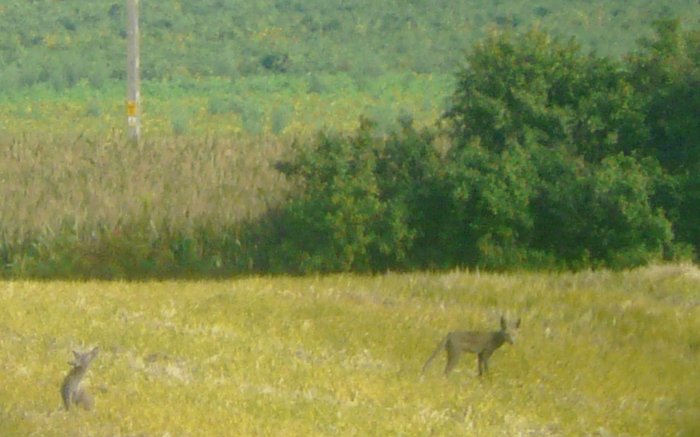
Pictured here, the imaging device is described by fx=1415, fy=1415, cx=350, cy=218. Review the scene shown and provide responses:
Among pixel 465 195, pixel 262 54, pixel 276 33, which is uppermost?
pixel 276 33

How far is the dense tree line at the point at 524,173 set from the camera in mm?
19375

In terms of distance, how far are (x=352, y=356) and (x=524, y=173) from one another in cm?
782

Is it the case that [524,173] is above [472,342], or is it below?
above

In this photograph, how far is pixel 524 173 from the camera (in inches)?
776

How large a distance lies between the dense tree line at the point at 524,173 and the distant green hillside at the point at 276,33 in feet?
73.4

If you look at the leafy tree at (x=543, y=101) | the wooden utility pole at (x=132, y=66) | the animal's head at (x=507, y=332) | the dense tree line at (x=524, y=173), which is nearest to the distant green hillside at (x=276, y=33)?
the wooden utility pole at (x=132, y=66)

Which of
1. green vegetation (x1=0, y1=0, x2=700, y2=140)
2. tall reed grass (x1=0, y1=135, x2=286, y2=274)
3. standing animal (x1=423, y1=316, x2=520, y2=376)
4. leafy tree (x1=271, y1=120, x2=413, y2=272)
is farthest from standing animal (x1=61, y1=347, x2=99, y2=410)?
green vegetation (x1=0, y1=0, x2=700, y2=140)

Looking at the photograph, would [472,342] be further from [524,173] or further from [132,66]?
[132,66]

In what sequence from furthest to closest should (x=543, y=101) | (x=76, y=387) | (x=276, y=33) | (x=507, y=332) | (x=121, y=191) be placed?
(x=276, y=33)
(x=121, y=191)
(x=543, y=101)
(x=507, y=332)
(x=76, y=387)

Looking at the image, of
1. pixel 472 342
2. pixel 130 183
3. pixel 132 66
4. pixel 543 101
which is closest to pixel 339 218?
pixel 543 101

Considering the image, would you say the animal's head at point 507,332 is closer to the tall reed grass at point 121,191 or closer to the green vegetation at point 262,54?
the tall reed grass at point 121,191

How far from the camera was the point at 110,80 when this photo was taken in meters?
49.2

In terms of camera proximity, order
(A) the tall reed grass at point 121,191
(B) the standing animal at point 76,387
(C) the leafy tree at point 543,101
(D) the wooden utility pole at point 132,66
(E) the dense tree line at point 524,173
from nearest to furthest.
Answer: (B) the standing animal at point 76,387 → (E) the dense tree line at point 524,173 → (A) the tall reed grass at point 121,191 → (C) the leafy tree at point 543,101 → (D) the wooden utility pole at point 132,66

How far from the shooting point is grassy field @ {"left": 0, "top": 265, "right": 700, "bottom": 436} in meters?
9.94
